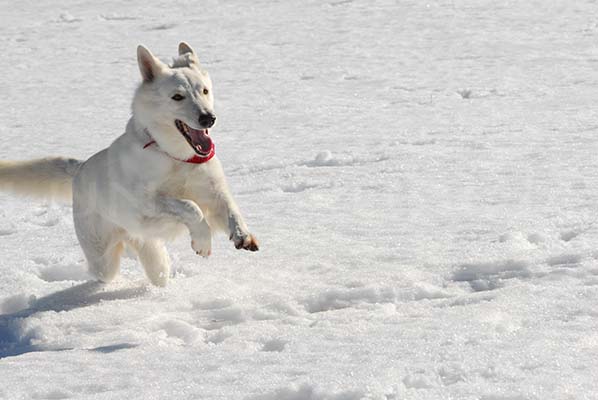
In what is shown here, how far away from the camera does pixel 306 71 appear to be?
43.8ft

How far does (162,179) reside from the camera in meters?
5.62

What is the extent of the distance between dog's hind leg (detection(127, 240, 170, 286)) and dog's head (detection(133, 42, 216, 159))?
2.37ft

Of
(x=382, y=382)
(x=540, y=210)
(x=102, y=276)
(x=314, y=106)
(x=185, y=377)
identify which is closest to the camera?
(x=382, y=382)

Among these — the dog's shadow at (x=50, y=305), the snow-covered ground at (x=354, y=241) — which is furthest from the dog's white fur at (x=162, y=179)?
the snow-covered ground at (x=354, y=241)

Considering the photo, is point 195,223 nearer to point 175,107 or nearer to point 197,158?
point 197,158

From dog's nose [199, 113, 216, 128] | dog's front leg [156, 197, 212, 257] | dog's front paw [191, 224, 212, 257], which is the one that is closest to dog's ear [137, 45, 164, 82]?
dog's nose [199, 113, 216, 128]

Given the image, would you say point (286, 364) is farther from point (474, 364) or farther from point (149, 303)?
point (149, 303)

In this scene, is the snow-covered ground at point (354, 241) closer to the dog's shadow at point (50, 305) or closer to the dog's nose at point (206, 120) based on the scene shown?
the dog's shadow at point (50, 305)

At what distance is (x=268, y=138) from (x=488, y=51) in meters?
4.54

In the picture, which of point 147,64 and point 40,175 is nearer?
point 147,64

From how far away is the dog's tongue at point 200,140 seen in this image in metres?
5.57

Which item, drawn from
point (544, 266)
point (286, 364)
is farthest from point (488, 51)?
point (286, 364)

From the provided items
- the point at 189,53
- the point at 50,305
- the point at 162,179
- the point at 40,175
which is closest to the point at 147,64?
the point at 189,53

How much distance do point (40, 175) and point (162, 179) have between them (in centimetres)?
132
